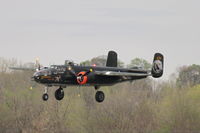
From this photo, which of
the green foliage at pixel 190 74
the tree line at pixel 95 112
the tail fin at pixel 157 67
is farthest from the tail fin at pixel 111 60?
the green foliage at pixel 190 74

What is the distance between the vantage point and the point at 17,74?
416ft

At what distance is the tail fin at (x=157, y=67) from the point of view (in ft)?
213

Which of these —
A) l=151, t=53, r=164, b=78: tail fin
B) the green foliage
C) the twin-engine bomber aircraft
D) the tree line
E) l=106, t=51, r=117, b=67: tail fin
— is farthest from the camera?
the green foliage

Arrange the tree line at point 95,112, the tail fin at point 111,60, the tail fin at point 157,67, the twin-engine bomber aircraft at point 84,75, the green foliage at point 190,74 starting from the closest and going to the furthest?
the twin-engine bomber aircraft at point 84,75, the tail fin at point 157,67, the tail fin at point 111,60, the tree line at point 95,112, the green foliage at point 190,74

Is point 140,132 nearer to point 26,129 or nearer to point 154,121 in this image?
point 154,121

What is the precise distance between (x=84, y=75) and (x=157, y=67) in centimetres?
843

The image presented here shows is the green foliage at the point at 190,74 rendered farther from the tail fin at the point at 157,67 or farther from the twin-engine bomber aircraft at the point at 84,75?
the twin-engine bomber aircraft at the point at 84,75

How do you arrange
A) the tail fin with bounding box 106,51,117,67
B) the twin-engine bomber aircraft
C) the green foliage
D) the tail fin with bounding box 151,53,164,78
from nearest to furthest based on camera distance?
the twin-engine bomber aircraft
the tail fin with bounding box 151,53,164,78
the tail fin with bounding box 106,51,117,67
the green foliage

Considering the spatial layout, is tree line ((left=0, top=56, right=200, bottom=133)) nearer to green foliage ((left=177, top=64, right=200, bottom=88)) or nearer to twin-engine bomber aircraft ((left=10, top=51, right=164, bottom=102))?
twin-engine bomber aircraft ((left=10, top=51, right=164, bottom=102))

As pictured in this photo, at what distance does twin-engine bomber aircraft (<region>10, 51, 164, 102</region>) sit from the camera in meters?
60.5

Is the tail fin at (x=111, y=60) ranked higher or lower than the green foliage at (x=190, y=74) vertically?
lower

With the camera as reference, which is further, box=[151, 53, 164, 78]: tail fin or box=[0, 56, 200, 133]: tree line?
box=[0, 56, 200, 133]: tree line

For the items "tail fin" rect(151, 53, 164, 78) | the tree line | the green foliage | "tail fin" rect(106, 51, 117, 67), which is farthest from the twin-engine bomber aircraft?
the green foliage

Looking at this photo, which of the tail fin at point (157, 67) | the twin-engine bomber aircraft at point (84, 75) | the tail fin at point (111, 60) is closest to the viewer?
the twin-engine bomber aircraft at point (84, 75)
